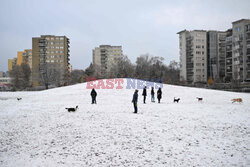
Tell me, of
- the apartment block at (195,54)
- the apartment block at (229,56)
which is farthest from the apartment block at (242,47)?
the apartment block at (195,54)

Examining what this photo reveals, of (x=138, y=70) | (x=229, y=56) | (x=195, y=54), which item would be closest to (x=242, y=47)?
(x=229, y=56)

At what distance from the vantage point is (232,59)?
7838 centimetres

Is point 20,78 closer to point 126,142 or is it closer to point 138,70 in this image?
point 138,70

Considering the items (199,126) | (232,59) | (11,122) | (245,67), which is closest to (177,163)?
(199,126)

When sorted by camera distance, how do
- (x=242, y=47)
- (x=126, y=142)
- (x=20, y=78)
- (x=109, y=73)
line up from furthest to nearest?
1. (x=109, y=73)
2. (x=242, y=47)
3. (x=20, y=78)
4. (x=126, y=142)

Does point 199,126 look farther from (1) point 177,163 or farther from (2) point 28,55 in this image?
(2) point 28,55

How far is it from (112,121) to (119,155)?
478 centimetres

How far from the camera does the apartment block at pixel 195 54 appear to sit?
9262 cm

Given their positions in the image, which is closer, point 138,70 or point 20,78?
point 20,78

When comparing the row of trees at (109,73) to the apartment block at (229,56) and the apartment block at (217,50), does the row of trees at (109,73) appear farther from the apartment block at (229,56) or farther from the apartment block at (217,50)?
the apartment block at (229,56)

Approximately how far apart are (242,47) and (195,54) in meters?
22.7

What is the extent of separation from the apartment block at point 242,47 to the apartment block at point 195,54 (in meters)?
18.1

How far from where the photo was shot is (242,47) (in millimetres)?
73062

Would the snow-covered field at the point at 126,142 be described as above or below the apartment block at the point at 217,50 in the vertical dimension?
below
